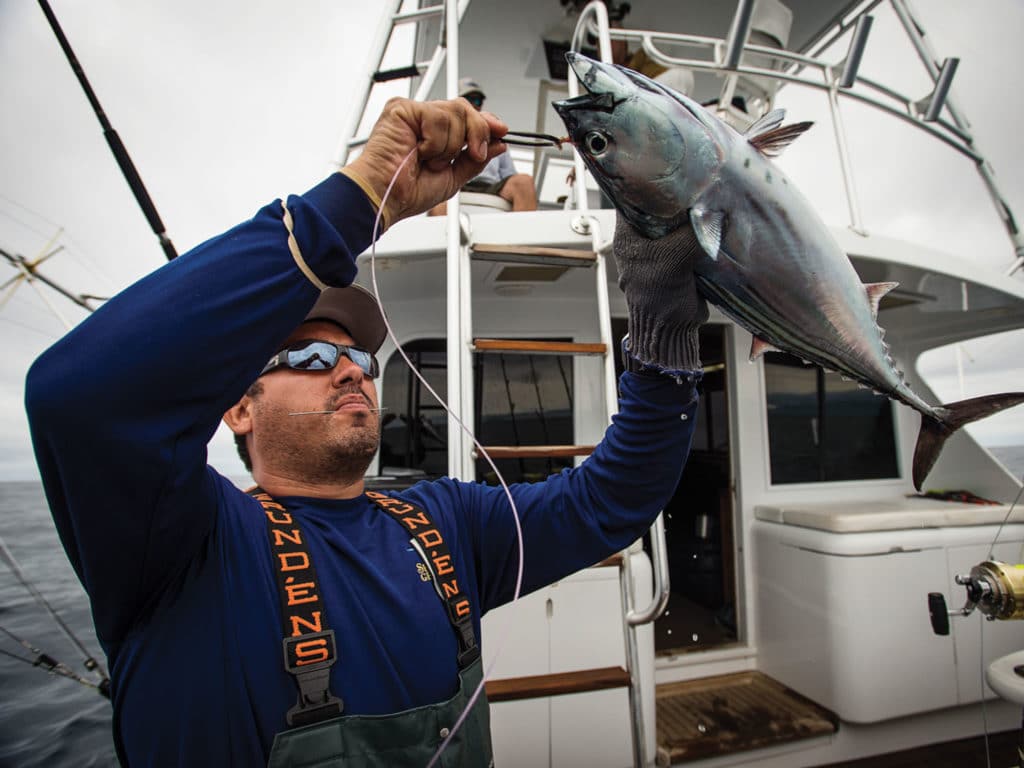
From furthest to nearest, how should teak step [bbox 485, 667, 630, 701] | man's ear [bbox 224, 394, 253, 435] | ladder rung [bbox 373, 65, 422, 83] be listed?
ladder rung [bbox 373, 65, 422, 83], teak step [bbox 485, 667, 630, 701], man's ear [bbox 224, 394, 253, 435]

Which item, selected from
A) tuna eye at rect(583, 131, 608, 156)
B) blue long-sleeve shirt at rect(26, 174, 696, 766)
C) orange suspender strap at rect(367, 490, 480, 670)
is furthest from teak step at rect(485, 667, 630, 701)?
tuna eye at rect(583, 131, 608, 156)

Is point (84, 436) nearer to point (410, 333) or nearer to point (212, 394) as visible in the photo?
point (212, 394)

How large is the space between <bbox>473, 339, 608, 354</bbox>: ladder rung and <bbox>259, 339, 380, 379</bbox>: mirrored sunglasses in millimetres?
848

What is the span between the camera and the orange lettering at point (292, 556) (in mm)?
1130

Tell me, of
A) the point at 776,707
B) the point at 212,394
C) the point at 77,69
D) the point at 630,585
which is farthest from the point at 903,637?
the point at 77,69

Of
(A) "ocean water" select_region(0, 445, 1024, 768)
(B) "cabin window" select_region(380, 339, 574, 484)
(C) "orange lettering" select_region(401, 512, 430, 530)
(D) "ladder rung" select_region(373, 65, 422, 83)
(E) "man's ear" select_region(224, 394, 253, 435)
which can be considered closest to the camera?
(C) "orange lettering" select_region(401, 512, 430, 530)

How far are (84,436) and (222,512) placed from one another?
0.43m

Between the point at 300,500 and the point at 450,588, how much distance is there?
416mm

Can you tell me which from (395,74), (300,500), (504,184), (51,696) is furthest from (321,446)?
(51,696)

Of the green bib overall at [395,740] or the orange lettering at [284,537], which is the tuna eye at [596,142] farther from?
the green bib overall at [395,740]

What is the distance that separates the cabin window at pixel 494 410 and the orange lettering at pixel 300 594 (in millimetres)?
2699

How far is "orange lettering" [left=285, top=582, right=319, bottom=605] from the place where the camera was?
108cm

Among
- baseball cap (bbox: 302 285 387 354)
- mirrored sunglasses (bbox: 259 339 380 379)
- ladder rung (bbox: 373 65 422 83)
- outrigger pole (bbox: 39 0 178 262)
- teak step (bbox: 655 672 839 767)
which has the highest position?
ladder rung (bbox: 373 65 422 83)

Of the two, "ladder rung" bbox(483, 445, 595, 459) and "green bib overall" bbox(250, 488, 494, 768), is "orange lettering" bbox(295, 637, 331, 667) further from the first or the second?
"ladder rung" bbox(483, 445, 595, 459)
